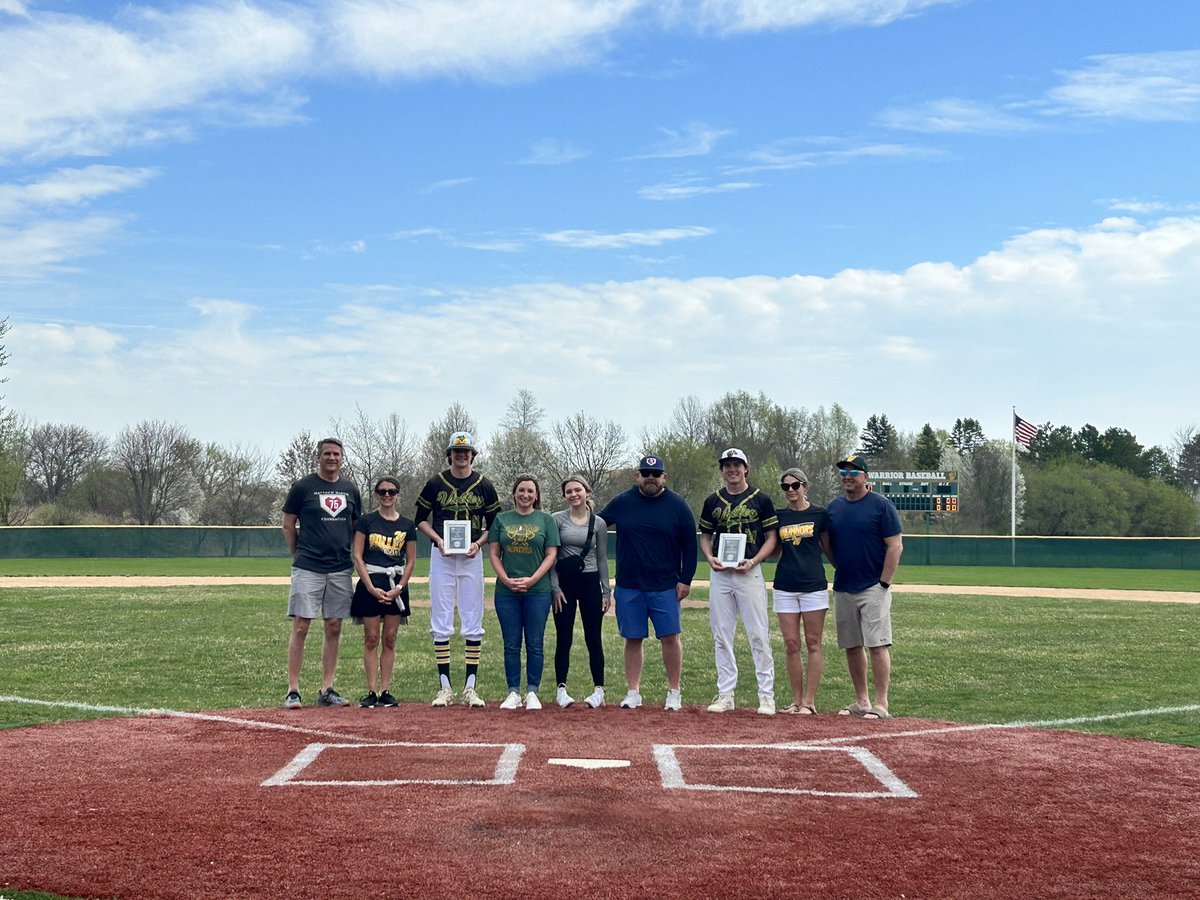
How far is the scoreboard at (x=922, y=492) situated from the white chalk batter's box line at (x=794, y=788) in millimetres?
41707

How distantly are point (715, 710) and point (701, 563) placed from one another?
98.9 ft

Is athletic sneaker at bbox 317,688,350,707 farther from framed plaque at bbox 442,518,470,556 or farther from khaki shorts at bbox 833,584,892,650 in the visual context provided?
khaki shorts at bbox 833,584,892,650

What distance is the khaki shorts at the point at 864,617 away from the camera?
8273 mm

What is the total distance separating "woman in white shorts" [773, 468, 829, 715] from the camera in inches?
331

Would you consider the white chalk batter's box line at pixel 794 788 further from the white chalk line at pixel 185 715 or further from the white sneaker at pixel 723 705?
the white chalk line at pixel 185 715

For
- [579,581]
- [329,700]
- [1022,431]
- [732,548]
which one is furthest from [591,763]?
[1022,431]

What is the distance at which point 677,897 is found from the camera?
4.20 m

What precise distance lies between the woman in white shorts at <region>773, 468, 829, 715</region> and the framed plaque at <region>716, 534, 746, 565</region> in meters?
0.29

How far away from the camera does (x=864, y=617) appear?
8336mm

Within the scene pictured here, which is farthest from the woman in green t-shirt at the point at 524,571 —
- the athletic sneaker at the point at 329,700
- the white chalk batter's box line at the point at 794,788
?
the white chalk batter's box line at the point at 794,788

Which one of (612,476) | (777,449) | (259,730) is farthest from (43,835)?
(777,449)

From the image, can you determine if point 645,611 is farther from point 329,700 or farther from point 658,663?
point 658,663

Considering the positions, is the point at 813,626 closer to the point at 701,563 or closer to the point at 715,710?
the point at 715,710

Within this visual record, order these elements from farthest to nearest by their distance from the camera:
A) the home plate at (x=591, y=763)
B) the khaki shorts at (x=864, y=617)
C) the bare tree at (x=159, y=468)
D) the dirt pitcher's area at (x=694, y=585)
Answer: the bare tree at (x=159, y=468) → the dirt pitcher's area at (x=694, y=585) → the khaki shorts at (x=864, y=617) → the home plate at (x=591, y=763)
